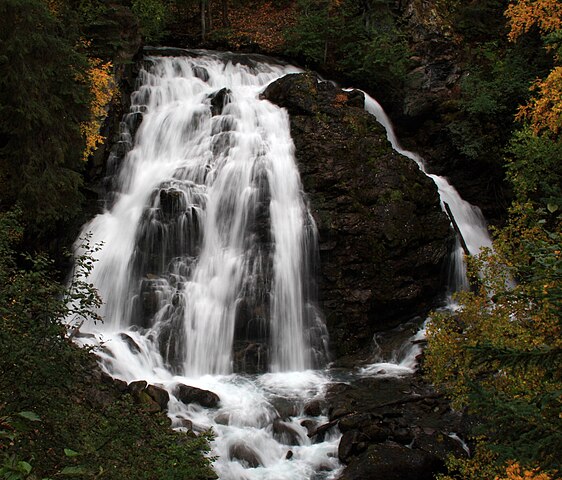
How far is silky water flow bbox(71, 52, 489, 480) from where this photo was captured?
9977 millimetres

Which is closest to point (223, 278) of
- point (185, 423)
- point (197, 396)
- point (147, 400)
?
point (197, 396)

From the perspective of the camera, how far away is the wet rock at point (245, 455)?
8.92 metres

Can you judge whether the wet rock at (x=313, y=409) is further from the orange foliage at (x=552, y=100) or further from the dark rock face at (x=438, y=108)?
the dark rock face at (x=438, y=108)

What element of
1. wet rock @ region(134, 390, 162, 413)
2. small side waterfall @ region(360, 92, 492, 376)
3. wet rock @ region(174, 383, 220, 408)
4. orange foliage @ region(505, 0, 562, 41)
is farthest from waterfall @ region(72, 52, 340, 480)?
orange foliage @ region(505, 0, 562, 41)

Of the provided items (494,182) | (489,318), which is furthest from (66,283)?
(494,182)

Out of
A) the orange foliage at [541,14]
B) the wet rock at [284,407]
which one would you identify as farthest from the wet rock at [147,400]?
the orange foliage at [541,14]

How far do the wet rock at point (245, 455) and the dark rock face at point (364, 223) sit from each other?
14.8 ft

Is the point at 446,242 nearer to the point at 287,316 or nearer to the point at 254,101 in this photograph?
the point at 287,316

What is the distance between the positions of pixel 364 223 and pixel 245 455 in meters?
7.21

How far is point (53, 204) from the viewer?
41.1 feet

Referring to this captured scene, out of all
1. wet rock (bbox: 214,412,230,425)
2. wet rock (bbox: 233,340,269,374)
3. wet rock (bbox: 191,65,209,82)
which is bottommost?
wet rock (bbox: 214,412,230,425)

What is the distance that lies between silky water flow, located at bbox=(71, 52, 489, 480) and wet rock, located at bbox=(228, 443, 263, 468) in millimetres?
19

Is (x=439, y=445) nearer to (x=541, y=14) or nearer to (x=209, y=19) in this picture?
(x=541, y=14)

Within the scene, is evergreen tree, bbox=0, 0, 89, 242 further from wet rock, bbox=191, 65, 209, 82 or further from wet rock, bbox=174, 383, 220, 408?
wet rock, bbox=191, 65, 209, 82
